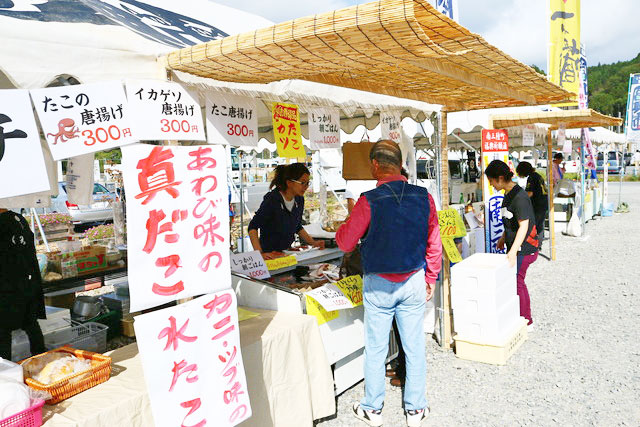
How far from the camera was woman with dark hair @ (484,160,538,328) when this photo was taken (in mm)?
4238

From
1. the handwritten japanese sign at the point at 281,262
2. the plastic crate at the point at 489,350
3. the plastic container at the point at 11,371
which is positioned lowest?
the plastic crate at the point at 489,350

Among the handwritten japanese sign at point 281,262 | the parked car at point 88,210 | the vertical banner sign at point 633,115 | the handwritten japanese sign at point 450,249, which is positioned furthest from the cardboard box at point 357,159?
the vertical banner sign at point 633,115

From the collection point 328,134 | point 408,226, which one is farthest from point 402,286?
A: point 328,134

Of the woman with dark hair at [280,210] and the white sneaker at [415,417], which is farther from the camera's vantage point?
the woman with dark hair at [280,210]

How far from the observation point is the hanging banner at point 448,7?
7196 mm

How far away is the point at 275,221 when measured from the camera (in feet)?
14.8

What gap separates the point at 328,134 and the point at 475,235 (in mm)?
3546

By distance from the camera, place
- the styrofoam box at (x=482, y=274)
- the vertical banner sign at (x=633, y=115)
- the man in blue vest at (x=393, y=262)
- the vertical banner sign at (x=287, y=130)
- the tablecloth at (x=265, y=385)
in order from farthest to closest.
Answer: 1. the vertical banner sign at (x=633, y=115)
2. the vertical banner sign at (x=287, y=130)
3. the styrofoam box at (x=482, y=274)
4. the man in blue vest at (x=393, y=262)
5. the tablecloth at (x=265, y=385)

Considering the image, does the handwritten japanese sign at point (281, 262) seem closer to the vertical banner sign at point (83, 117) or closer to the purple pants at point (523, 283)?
the vertical banner sign at point (83, 117)

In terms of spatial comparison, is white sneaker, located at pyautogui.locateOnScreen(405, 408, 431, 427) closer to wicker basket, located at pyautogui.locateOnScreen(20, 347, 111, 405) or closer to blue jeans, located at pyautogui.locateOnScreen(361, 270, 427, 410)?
blue jeans, located at pyautogui.locateOnScreen(361, 270, 427, 410)

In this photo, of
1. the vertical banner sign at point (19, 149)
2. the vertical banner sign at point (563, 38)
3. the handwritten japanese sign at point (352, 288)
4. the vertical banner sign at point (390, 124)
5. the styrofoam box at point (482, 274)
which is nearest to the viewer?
the vertical banner sign at point (19, 149)

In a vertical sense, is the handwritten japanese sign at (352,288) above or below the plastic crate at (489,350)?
Answer: above

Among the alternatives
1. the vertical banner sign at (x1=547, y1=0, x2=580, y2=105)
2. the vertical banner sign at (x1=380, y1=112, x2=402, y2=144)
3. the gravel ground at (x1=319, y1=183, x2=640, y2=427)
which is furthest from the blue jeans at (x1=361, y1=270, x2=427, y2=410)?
the vertical banner sign at (x1=547, y1=0, x2=580, y2=105)

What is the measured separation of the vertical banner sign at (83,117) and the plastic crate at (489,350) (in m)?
3.36
